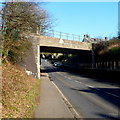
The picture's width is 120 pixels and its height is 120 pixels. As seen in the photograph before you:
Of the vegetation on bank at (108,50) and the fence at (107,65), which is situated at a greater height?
the vegetation on bank at (108,50)

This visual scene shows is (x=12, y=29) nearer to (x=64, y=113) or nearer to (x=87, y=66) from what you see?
(x=64, y=113)

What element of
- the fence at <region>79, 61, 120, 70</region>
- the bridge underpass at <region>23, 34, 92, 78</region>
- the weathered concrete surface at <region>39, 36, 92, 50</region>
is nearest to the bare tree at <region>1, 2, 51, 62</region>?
the bridge underpass at <region>23, 34, 92, 78</region>

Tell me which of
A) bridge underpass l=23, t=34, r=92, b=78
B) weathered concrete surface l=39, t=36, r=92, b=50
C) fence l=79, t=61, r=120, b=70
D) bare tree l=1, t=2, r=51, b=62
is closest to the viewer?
bare tree l=1, t=2, r=51, b=62

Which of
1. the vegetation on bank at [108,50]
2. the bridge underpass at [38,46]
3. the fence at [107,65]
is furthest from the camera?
the vegetation on bank at [108,50]

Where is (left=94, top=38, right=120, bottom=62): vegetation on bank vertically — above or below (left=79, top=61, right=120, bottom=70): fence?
above

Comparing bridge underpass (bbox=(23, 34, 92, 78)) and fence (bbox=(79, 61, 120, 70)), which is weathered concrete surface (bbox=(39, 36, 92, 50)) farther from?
fence (bbox=(79, 61, 120, 70))

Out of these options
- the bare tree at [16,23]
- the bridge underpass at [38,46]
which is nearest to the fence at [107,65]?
the bridge underpass at [38,46]

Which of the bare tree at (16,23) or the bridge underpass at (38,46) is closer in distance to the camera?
the bare tree at (16,23)

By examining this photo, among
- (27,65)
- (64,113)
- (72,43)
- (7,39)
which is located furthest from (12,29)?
(72,43)

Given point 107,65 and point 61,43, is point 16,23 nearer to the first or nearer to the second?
point 61,43

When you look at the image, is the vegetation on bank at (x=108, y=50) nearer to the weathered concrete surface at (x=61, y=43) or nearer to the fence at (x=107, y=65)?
the fence at (x=107, y=65)

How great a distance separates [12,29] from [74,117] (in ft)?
39.4

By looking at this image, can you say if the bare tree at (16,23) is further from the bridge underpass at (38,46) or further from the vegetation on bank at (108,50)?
the vegetation on bank at (108,50)

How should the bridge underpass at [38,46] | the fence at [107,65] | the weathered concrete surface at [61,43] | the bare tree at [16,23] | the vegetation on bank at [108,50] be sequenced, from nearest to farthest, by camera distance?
the bare tree at [16,23] → the bridge underpass at [38,46] → the fence at [107,65] → the weathered concrete surface at [61,43] → the vegetation on bank at [108,50]
